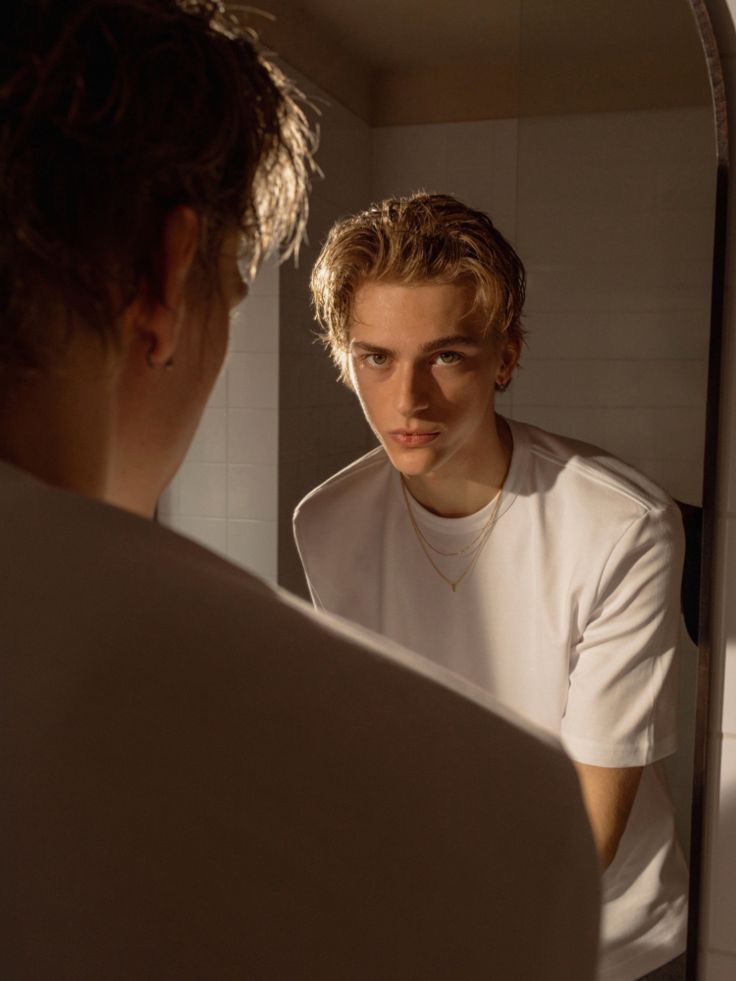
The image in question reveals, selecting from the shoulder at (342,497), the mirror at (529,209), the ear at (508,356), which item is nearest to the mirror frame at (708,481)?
the mirror at (529,209)

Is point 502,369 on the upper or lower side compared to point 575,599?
upper

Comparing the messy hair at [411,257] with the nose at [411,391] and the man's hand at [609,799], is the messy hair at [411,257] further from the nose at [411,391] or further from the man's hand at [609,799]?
the man's hand at [609,799]

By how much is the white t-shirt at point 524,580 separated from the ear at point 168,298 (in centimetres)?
33

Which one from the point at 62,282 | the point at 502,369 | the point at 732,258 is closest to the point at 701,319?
the point at 732,258

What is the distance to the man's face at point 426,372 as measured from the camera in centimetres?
65

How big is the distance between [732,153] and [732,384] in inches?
8.0

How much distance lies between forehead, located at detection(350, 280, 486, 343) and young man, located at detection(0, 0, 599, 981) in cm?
27

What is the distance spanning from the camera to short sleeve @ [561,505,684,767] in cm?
74

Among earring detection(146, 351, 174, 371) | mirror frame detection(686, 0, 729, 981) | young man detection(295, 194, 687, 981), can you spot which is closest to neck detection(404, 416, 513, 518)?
young man detection(295, 194, 687, 981)

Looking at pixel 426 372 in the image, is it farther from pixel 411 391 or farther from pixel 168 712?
pixel 168 712

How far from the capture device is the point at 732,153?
79 cm

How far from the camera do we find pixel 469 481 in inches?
27.6

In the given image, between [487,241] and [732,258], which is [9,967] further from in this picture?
[732,258]

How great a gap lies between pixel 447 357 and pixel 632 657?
1.05ft
